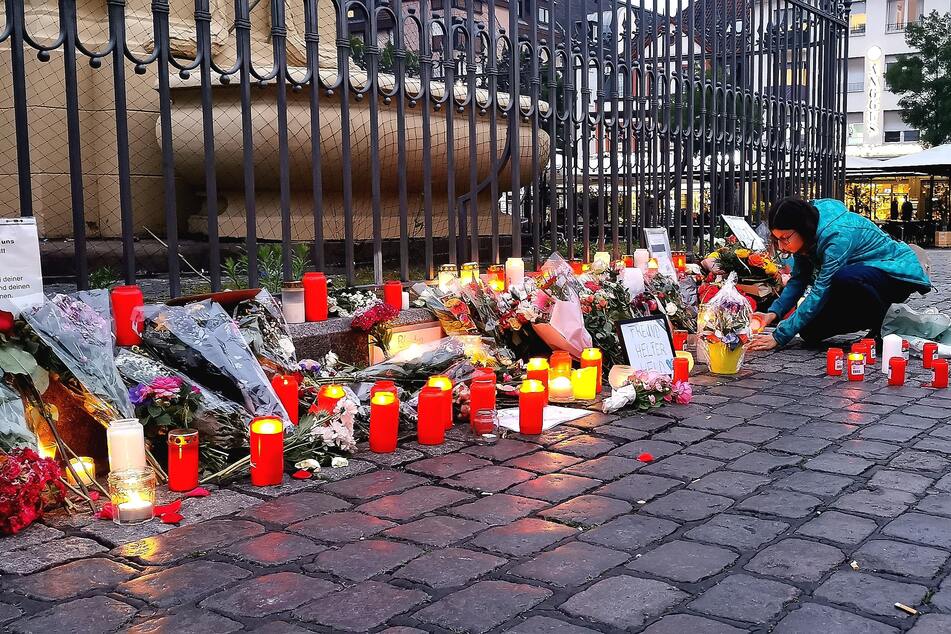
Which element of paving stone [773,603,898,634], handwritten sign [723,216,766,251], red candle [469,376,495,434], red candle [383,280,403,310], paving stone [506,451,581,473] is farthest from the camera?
handwritten sign [723,216,766,251]

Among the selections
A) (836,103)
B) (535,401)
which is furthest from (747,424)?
(836,103)

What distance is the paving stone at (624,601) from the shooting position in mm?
2441

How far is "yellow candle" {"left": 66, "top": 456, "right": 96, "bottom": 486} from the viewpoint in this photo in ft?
11.4

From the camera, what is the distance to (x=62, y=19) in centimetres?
432

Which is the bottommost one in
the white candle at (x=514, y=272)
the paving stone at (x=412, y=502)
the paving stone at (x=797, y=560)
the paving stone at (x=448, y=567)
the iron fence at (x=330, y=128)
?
the paving stone at (x=797, y=560)

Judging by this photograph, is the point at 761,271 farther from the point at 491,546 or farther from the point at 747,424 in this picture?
the point at 491,546

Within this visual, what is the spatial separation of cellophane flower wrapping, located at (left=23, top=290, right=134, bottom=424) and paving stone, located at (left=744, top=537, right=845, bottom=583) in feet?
7.54

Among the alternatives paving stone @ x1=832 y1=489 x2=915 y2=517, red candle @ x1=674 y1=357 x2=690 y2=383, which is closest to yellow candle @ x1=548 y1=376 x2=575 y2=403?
red candle @ x1=674 y1=357 x2=690 y2=383

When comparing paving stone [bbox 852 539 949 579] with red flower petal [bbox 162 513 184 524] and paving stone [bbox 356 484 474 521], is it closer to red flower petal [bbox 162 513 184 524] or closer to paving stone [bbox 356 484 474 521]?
paving stone [bbox 356 484 474 521]

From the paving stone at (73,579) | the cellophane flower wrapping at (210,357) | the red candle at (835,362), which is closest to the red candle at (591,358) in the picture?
the red candle at (835,362)

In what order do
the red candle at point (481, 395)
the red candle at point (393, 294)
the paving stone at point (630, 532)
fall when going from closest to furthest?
the paving stone at point (630, 532)
the red candle at point (481, 395)
the red candle at point (393, 294)

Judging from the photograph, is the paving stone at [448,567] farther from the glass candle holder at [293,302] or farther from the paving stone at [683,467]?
the glass candle holder at [293,302]

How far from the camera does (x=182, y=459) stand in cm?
346

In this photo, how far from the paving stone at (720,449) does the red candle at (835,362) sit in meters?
1.98
